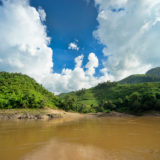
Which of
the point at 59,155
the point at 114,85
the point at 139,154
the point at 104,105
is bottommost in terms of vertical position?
the point at 139,154

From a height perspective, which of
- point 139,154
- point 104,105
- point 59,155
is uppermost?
point 104,105

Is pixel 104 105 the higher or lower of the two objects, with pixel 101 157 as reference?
higher

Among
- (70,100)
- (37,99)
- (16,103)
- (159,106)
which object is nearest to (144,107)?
(159,106)

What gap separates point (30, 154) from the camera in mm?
7305

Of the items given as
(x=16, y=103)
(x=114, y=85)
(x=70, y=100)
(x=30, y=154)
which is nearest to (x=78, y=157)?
(x=30, y=154)

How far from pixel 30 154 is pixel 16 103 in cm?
4682

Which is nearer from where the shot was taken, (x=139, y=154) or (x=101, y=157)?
(x=101, y=157)

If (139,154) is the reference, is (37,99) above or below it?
above

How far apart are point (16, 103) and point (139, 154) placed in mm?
51111

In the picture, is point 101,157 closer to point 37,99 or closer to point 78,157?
point 78,157

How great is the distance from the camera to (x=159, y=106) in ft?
151

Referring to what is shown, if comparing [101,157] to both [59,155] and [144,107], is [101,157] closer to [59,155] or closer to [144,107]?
[59,155]

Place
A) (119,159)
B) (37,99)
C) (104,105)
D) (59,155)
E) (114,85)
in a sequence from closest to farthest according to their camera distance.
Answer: (119,159), (59,155), (37,99), (104,105), (114,85)

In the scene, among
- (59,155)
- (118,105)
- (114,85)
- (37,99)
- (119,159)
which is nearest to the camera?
(119,159)
